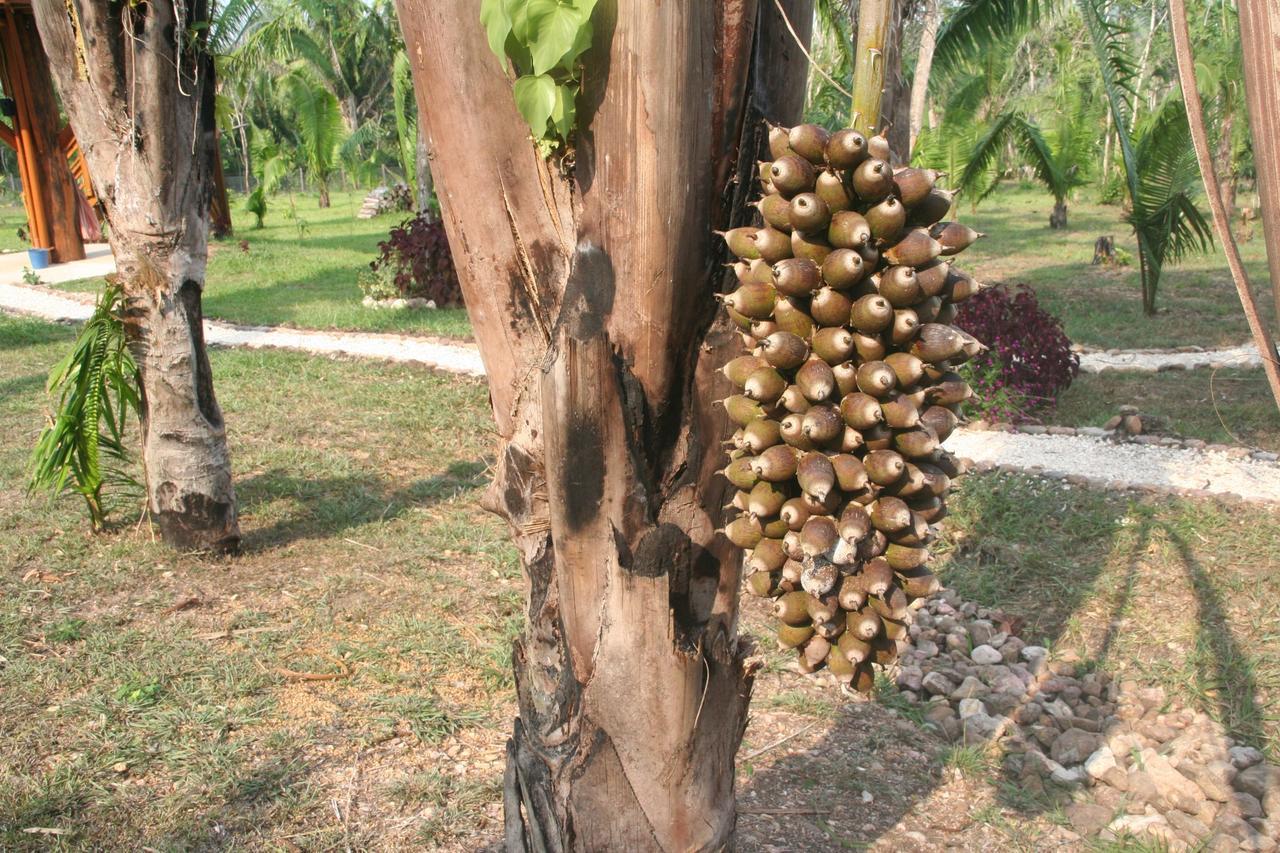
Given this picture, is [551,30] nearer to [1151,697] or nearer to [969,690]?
[969,690]

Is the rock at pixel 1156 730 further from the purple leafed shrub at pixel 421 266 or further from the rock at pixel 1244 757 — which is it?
the purple leafed shrub at pixel 421 266

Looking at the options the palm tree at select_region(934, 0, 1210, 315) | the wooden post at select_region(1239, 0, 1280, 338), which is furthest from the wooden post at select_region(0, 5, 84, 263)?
the wooden post at select_region(1239, 0, 1280, 338)

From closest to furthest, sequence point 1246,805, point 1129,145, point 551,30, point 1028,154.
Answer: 1. point 551,30
2. point 1246,805
3. point 1129,145
4. point 1028,154

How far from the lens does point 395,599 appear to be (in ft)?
15.9

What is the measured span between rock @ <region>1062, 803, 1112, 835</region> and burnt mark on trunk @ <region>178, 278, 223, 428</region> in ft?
13.7

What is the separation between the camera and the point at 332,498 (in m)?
6.16

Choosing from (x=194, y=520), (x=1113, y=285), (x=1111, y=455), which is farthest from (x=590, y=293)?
(x=1113, y=285)

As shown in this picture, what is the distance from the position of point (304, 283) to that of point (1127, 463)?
12879 mm

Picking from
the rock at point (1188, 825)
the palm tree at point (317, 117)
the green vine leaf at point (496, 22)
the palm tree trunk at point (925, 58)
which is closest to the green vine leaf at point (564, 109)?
the green vine leaf at point (496, 22)

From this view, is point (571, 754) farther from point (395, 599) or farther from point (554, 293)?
point (395, 599)

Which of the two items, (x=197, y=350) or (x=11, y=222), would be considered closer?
(x=197, y=350)

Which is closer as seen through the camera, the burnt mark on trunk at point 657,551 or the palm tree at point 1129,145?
the burnt mark on trunk at point 657,551

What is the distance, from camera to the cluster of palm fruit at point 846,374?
5.07ft

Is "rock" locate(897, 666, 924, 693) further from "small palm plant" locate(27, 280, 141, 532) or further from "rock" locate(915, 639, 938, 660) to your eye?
"small palm plant" locate(27, 280, 141, 532)
